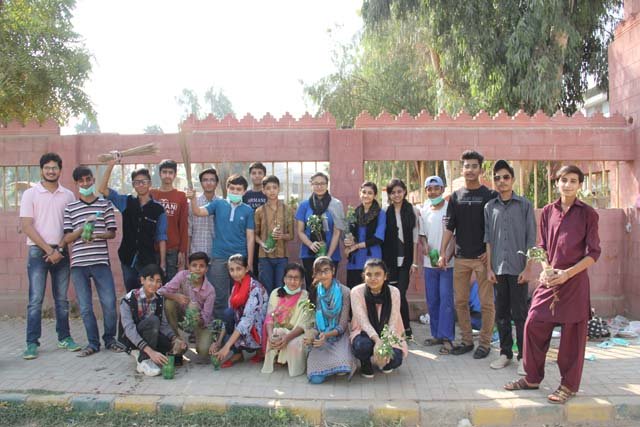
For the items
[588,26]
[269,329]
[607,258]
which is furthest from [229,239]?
[588,26]

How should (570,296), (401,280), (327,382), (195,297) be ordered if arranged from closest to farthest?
(570,296) < (327,382) < (195,297) < (401,280)

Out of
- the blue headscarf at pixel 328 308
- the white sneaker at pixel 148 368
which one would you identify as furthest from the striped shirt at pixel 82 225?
the blue headscarf at pixel 328 308

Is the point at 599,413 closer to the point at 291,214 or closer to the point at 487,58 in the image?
the point at 291,214

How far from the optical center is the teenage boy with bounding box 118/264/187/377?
15.5 feet

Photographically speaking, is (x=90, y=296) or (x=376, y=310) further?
(x=90, y=296)

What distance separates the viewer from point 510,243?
15.1 ft

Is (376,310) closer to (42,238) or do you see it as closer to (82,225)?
(82,225)

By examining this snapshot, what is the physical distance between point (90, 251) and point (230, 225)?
4.62ft

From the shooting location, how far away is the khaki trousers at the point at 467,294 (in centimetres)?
501

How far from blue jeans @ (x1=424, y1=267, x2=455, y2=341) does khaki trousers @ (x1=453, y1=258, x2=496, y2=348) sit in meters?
0.12

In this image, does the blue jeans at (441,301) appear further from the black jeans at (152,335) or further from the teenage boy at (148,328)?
the black jeans at (152,335)

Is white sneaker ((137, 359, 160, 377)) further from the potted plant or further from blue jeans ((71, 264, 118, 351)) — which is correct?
the potted plant

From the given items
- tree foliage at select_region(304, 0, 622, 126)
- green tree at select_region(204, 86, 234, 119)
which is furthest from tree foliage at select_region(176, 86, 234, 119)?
tree foliage at select_region(304, 0, 622, 126)

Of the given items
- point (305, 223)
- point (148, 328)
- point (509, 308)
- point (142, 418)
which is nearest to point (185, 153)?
point (305, 223)
